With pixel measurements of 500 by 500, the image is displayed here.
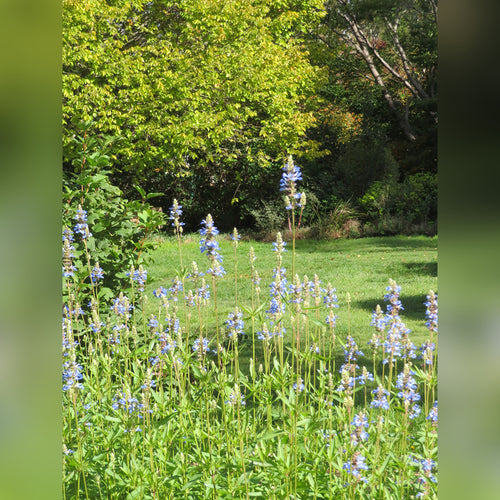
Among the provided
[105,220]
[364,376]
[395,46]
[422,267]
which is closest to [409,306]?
[422,267]

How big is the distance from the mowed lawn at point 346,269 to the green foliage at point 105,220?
101 inches

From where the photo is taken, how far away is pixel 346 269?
788 centimetres

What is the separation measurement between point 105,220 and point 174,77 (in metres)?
4.84

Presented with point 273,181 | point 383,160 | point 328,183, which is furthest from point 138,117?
point 383,160

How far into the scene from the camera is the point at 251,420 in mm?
2578

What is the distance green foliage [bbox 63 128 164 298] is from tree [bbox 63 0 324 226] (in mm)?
4011

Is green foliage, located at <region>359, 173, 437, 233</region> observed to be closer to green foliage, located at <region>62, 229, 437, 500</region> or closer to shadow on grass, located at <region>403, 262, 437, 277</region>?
shadow on grass, located at <region>403, 262, 437, 277</region>

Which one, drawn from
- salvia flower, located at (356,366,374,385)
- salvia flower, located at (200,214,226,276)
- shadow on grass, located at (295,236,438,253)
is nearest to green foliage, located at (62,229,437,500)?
salvia flower, located at (356,366,374,385)

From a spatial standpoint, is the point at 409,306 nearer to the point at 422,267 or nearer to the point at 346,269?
the point at 422,267
